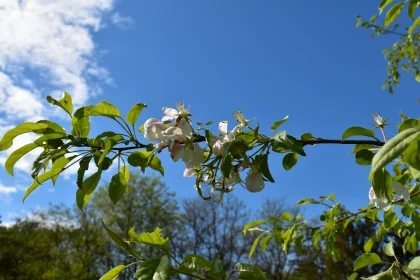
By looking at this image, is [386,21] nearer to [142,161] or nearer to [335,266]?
[142,161]

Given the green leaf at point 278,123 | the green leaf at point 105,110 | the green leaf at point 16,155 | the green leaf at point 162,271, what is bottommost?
the green leaf at point 162,271

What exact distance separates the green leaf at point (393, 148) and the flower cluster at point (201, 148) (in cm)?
40

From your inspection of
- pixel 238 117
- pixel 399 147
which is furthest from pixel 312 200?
pixel 399 147

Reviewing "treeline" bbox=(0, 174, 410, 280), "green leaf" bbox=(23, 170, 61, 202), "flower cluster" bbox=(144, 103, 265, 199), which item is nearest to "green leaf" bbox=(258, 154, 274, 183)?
"flower cluster" bbox=(144, 103, 265, 199)

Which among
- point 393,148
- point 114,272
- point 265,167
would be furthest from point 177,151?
point 393,148

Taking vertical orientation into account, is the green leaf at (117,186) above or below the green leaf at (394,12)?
below

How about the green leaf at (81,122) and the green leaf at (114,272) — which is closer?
the green leaf at (114,272)

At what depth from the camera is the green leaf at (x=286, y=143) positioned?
2.60 feet

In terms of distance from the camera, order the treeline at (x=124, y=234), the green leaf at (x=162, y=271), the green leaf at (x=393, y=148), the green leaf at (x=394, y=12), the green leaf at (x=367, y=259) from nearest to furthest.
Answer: the green leaf at (x=393, y=148), the green leaf at (x=162, y=271), the green leaf at (x=367, y=259), the green leaf at (x=394, y=12), the treeline at (x=124, y=234)

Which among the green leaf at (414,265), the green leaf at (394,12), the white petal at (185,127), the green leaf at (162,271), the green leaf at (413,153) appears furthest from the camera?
the green leaf at (394,12)

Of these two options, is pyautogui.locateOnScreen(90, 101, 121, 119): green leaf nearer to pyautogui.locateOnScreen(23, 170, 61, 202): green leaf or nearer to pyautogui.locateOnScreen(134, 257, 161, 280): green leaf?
pyautogui.locateOnScreen(23, 170, 61, 202): green leaf

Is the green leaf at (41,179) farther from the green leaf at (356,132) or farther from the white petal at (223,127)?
the green leaf at (356,132)

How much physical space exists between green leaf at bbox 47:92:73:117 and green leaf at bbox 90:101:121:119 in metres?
0.10

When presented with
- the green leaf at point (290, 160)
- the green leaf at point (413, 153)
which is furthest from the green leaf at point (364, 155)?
the green leaf at point (413, 153)
